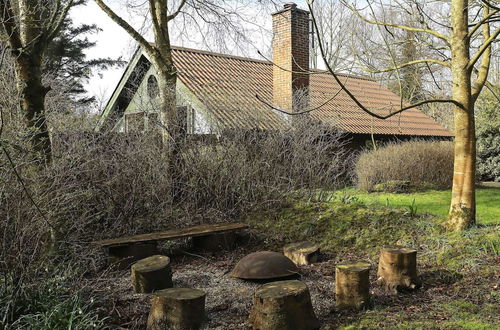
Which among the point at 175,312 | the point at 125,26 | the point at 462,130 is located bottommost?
the point at 175,312

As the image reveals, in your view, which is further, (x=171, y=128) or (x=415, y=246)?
(x=171, y=128)

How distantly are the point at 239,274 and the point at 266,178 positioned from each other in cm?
379

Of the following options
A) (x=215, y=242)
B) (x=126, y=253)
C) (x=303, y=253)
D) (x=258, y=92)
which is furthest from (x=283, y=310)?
(x=258, y=92)

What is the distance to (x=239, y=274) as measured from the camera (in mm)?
5516

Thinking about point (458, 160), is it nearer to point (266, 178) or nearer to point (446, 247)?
point (446, 247)

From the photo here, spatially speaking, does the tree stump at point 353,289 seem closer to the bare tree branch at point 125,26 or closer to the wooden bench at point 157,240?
the wooden bench at point 157,240

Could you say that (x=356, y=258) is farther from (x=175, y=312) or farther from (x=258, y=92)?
(x=258, y=92)

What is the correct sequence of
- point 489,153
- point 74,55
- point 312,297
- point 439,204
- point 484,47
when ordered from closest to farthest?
point 312,297
point 484,47
point 439,204
point 489,153
point 74,55

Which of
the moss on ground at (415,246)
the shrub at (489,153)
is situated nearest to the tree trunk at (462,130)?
the moss on ground at (415,246)

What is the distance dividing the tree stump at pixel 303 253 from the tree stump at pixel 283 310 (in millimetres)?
2117

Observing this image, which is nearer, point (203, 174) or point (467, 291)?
point (467, 291)

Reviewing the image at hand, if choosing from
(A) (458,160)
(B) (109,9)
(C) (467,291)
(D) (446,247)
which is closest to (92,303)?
(C) (467,291)

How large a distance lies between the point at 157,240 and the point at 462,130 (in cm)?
446

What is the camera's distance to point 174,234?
6.68 metres
